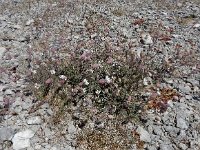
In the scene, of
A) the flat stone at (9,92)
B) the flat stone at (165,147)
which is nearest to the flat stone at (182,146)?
the flat stone at (165,147)

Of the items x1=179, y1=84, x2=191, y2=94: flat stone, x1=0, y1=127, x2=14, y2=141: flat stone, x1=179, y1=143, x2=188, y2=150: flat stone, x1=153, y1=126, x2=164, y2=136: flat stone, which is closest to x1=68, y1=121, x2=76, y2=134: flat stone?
x1=0, y1=127, x2=14, y2=141: flat stone

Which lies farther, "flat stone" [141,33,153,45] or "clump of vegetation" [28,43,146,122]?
"flat stone" [141,33,153,45]

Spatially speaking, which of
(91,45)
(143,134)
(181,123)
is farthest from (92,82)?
(181,123)

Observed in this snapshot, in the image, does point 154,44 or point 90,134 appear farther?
point 154,44

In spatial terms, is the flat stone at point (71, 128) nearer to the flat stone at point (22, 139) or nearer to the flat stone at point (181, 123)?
the flat stone at point (22, 139)

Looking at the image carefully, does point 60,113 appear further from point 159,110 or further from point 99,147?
point 159,110

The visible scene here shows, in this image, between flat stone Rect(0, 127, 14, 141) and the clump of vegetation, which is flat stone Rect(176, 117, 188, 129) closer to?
the clump of vegetation

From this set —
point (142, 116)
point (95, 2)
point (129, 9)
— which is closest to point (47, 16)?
point (95, 2)
